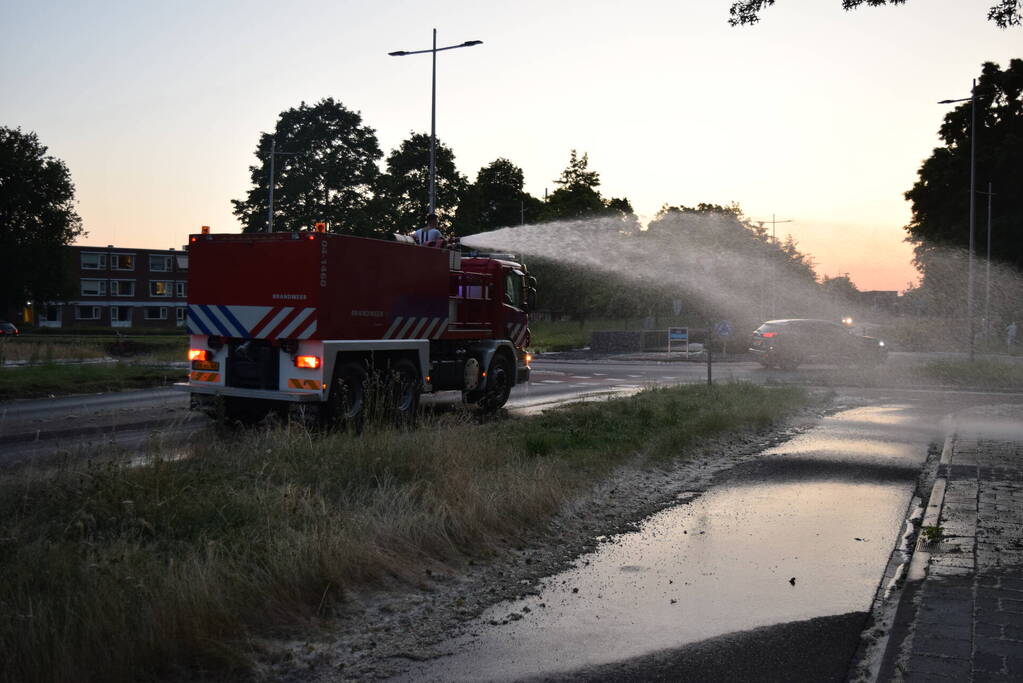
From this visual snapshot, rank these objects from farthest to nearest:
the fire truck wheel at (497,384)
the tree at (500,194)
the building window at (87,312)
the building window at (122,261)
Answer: the building window at (122,261) → the building window at (87,312) → the tree at (500,194) → the fire truck wheel at (497,384)

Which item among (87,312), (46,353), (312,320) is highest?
(87,312)

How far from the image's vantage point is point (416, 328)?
1325 centimetres

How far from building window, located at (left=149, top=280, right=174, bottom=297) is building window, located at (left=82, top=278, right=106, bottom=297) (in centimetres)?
488

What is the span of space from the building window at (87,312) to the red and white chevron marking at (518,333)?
93171mm

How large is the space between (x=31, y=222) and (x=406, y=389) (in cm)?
5721

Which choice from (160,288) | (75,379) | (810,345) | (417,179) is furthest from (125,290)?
(75,379)

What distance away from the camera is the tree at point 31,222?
58500 mm

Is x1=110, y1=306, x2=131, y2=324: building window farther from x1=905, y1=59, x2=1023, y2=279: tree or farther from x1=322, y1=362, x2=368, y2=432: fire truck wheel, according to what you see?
x1=322, y1=362, x2=368, y2=432: fire truck wheel

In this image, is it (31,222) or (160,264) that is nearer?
(31,222)

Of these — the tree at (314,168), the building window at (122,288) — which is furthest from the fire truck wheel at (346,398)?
the building window at (122,288)

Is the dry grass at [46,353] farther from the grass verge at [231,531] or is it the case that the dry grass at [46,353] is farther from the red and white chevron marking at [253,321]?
the grass verge at [231,531]

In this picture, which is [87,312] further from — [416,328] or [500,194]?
[416,328]

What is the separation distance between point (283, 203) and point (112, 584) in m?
64.4

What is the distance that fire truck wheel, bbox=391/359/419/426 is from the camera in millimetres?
13016
